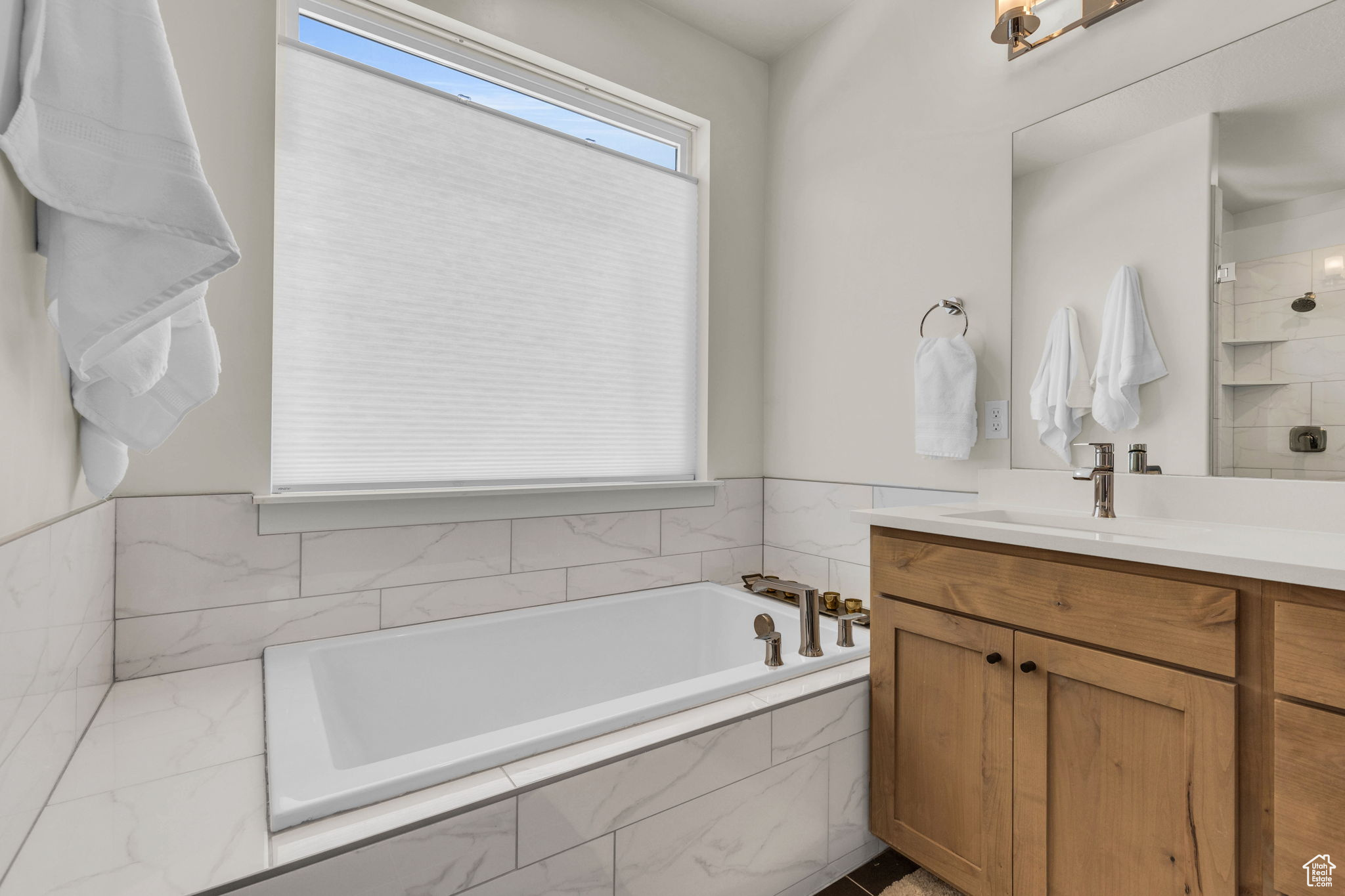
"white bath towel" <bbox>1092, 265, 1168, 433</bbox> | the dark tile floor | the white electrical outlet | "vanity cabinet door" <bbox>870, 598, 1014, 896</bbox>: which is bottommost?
the dark tile floor

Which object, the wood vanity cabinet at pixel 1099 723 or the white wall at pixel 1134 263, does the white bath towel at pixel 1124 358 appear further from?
the wood vanity cabinet at pixel 1099 723

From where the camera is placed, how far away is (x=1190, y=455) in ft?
4.83

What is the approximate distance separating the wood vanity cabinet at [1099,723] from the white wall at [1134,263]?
0.58 meters

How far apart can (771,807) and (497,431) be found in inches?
52.9

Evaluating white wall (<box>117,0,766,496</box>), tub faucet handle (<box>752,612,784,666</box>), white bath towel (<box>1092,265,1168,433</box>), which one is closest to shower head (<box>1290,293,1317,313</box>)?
white bath towel (<box>1092,265,1168,433</box>)

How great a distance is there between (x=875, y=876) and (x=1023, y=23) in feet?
7.27

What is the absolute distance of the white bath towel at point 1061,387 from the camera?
167cm

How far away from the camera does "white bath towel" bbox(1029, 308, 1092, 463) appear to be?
65.7 inches

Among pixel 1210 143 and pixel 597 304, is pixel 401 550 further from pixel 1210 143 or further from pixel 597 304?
pixel 1210 143

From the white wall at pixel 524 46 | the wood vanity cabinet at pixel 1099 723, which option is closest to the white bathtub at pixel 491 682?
the wood vanity cabinet at pixel 1099 723

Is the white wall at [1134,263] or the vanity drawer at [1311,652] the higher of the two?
the white wall at [1134,263]

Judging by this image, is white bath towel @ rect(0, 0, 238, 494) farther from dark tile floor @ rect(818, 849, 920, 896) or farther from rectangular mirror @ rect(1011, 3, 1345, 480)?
rectangular mirror @ rect(1011, 3, 1345, 480)

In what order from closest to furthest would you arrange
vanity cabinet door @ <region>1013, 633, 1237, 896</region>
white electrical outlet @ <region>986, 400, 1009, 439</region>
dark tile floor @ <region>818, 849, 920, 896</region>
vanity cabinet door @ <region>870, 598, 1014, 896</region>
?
vanity cabinet door @ <region>1013, 633, 1237, 896</region> → vanity cabinet door @ <region>870, 598, 1014, 896</region> → dark tile floor @ <region>818, 849, 920, 896</region> → white electrical outlet @ <region>986, 400, 1009, 439</region>

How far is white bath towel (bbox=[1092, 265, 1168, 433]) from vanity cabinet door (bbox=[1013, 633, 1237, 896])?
707 millimetres
